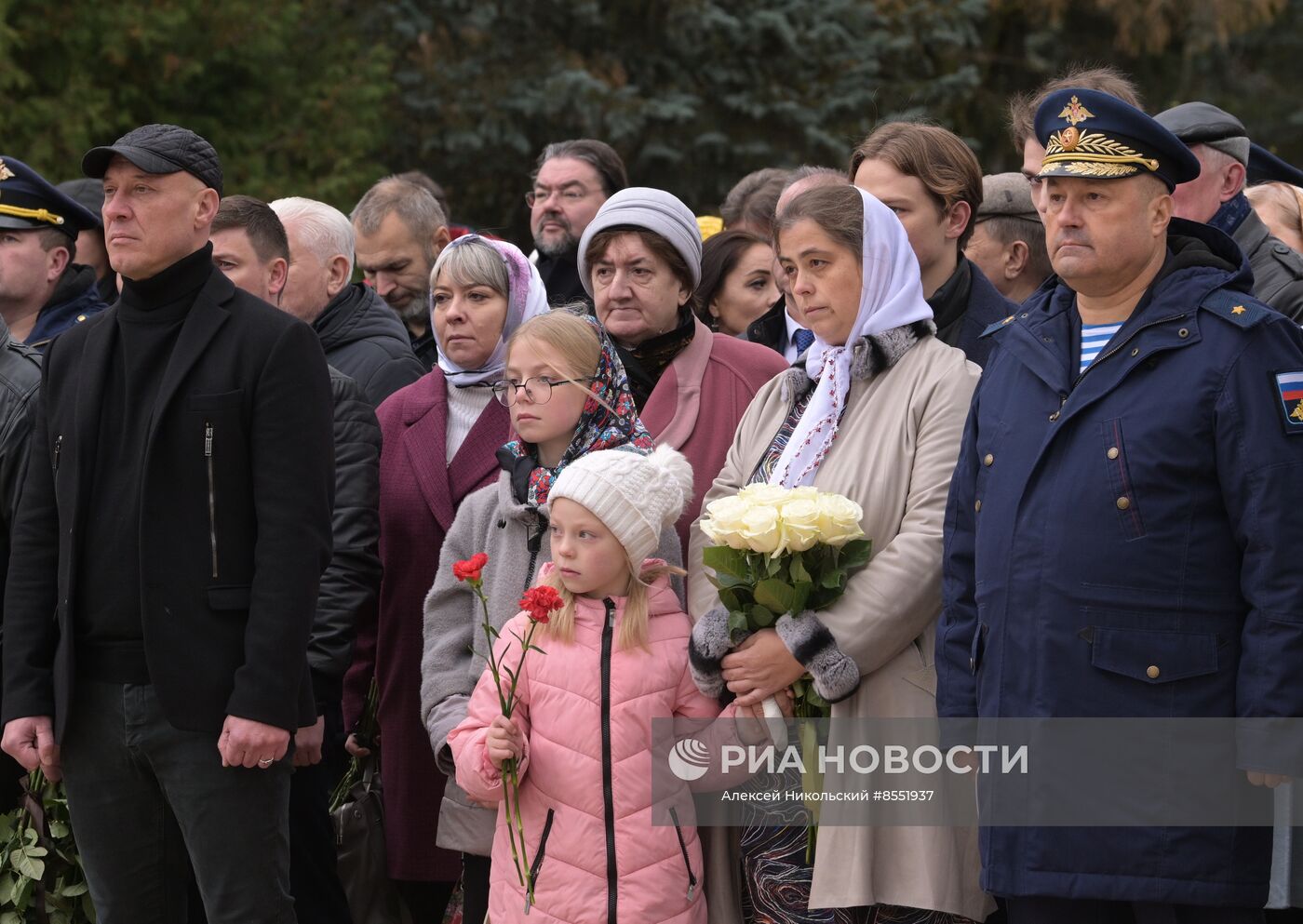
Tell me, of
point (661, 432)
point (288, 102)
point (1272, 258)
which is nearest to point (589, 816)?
point (661, 432)

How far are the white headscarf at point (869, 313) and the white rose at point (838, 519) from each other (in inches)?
13.2

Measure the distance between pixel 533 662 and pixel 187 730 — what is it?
921mm

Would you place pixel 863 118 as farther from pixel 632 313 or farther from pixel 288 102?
pixel 632 313

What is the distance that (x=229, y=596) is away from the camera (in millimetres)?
4258

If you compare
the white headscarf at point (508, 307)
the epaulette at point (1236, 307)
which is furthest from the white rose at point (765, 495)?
the white headscarf at point (508, 307)

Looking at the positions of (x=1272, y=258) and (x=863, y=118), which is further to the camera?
(x=863, y=118)

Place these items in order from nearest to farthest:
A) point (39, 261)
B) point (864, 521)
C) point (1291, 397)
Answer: point (1291, 397)
point (864, 521)
point (39, 261)

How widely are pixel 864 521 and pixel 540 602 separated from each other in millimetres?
898

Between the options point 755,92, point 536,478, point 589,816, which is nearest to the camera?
point 589,816

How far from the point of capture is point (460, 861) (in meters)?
5.05

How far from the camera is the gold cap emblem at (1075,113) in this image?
379 cm

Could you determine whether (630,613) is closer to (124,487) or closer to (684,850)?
(684,850)

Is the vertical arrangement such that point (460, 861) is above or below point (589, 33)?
below

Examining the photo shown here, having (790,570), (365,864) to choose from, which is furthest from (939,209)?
(365,864)
